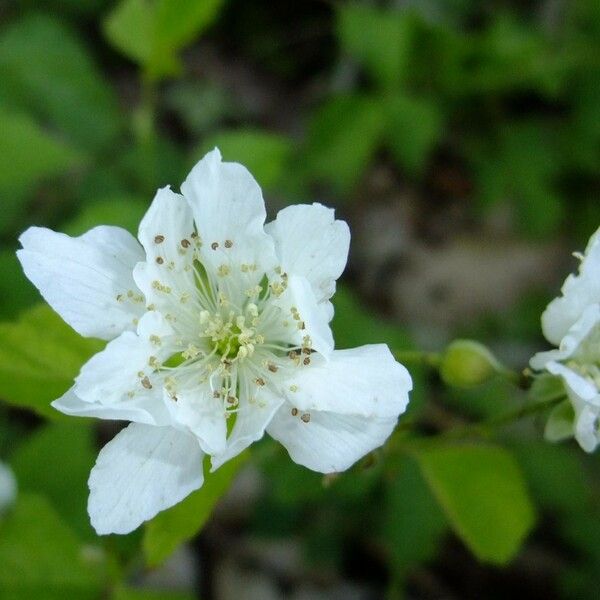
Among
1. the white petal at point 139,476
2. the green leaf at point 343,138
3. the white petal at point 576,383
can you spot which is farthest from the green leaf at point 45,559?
the green leaf at point 343,138

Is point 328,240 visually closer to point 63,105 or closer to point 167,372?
point 167,372

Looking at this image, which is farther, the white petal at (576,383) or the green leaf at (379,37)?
the green leaf at (379,37)

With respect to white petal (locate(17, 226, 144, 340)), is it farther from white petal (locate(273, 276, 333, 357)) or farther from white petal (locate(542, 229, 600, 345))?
white petal (locate(542, 229, 600, 345))

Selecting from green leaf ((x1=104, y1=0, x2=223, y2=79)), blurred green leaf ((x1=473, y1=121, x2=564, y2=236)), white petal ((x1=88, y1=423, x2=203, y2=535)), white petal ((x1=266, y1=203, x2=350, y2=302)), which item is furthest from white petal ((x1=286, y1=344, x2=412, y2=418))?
blurred green leaf ((x1=473, y1=121, x2=564, y2=236))

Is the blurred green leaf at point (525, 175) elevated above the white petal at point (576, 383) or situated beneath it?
situated beneath

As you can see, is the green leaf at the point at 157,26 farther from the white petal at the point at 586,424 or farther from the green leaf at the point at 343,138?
the white petal at the point at 586,424

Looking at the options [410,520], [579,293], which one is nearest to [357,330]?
[410,520]

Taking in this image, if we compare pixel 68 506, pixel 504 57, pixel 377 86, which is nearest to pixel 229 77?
pixel 377 86
